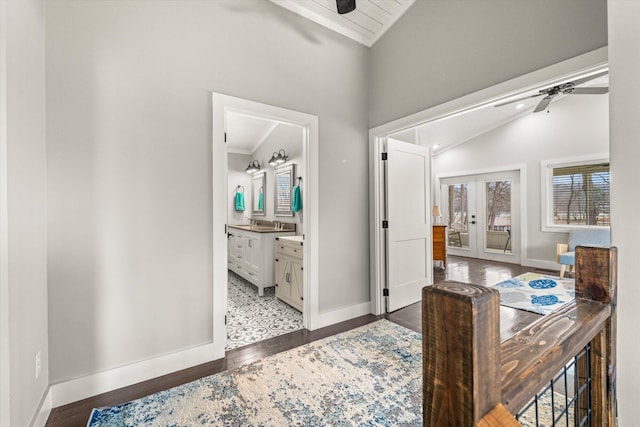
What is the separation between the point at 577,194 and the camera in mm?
5273

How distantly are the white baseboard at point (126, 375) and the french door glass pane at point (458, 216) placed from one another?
6.70 metres

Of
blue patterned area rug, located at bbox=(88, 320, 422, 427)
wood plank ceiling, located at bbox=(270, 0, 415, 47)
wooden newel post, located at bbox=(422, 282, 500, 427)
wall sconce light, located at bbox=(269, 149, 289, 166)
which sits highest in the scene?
wood plank ceiling, located at bbox=(270, 0, 415, 47)

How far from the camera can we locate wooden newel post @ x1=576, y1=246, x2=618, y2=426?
84 centimetres

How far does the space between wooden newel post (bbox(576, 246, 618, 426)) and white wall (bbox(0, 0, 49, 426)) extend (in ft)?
7.20

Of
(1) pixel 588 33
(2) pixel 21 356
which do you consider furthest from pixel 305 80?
(2) pixel 21 356

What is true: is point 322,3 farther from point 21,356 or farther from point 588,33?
point 21,356

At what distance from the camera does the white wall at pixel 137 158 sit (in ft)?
5.94

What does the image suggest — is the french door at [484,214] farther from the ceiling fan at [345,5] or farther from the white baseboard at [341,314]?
the ceiling fan at [345,5]

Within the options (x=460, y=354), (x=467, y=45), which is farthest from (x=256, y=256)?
(x=460, y=354)

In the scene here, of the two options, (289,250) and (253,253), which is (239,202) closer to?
(253,253)

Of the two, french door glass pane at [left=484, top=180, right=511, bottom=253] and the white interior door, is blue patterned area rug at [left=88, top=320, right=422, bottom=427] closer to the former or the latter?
the white interior door

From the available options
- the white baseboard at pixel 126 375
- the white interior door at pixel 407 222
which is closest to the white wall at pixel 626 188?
the white interior door at pixel 407 222

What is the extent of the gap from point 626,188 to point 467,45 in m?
1.71

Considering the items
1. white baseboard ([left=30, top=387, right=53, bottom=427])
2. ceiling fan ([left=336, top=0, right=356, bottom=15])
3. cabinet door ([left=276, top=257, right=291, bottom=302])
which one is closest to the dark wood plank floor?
white baseboard ([left=30, top=387, right=53, bottom=427])
